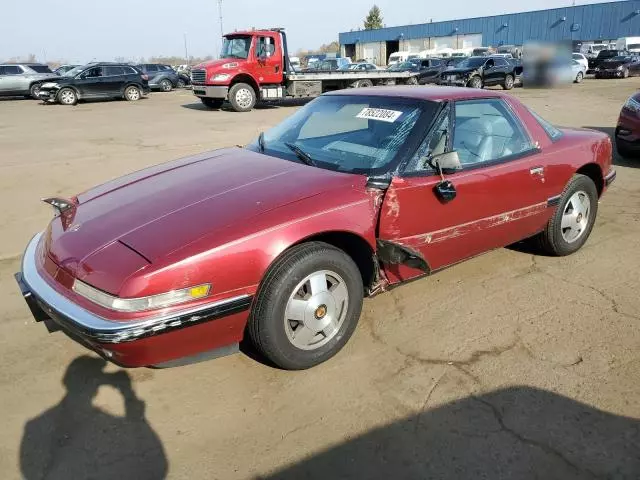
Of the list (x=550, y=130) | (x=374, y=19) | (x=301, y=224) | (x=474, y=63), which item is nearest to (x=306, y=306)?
(x=301, y=224)

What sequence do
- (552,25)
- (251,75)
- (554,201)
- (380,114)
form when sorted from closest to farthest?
(380,114) < (554,201) < (251,75) < (552,25)

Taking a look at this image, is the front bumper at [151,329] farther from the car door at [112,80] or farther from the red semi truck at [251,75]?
the car door at [112,80]

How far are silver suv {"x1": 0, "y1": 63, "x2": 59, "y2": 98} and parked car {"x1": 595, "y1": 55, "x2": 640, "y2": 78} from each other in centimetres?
3021

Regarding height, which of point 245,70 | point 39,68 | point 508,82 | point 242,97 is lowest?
point 242,97

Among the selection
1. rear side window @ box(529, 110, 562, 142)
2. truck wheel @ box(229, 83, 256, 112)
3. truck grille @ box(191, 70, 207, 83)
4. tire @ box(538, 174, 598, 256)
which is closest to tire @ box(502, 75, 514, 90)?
truck wheel @ box(229, 83, 256, 112)

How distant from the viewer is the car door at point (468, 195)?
3064 mm

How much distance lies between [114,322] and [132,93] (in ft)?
70.7

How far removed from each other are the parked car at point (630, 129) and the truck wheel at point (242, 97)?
1171 centimetres

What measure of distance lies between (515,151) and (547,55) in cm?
879

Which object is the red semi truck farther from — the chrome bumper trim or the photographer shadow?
the photographer shadow

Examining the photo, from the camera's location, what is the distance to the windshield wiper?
329 cm

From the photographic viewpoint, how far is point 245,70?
16484 mm

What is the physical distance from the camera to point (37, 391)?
2.71 meters

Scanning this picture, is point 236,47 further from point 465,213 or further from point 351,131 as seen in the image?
point 465,213
